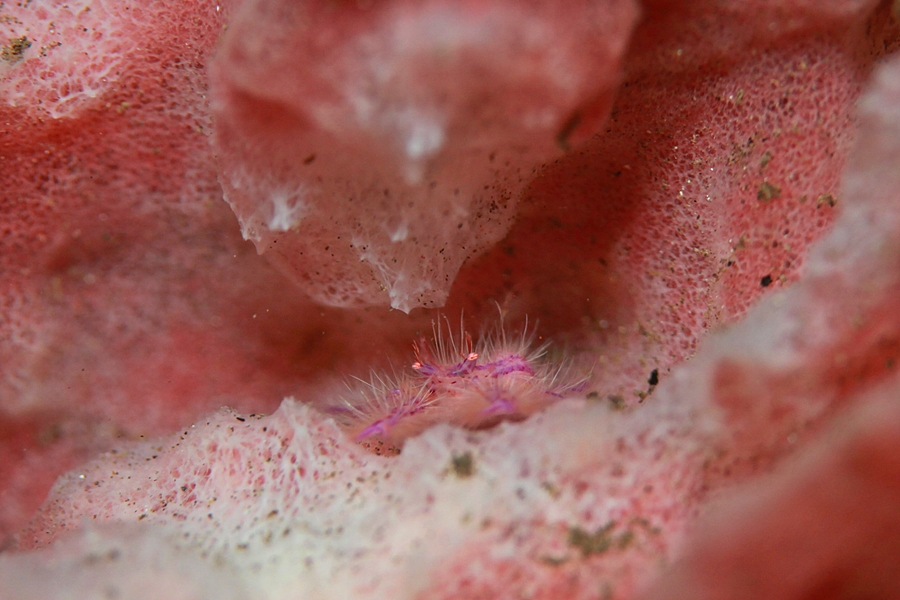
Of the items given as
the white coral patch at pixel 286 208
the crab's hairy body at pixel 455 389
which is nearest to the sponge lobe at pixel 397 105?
the white coral patch at pixel 286 208

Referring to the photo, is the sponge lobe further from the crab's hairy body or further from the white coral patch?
the crab's hairy body

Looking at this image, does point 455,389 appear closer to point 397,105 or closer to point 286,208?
point 286,208

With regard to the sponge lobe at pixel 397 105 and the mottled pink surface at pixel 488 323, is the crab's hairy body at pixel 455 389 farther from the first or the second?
the sponge lobe at pixel 397 105

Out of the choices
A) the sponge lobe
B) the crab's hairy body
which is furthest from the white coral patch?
the crab's hairy body

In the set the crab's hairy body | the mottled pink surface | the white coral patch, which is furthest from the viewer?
the crab's hairy body

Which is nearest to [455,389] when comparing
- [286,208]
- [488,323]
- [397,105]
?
[488,323]
